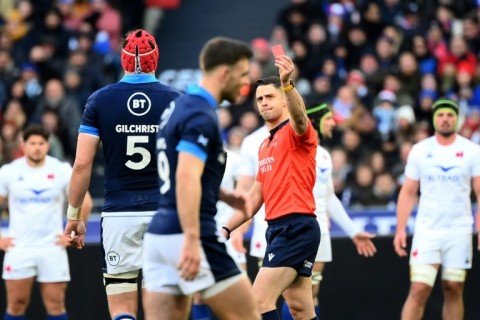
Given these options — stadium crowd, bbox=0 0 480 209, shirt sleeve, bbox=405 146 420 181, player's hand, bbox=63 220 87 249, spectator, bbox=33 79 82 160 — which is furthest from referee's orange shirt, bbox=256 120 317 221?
spectator, bbox=33 79 82 160

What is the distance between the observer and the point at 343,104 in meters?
18.5

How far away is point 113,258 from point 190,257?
7.70 ft

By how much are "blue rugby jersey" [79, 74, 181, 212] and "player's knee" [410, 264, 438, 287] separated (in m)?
3.83

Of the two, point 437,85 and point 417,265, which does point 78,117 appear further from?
point 417,265

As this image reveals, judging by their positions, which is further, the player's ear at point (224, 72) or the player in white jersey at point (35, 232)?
the player in white jersey at point (35, 232)

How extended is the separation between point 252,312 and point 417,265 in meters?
5.08

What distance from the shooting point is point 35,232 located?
1265cm

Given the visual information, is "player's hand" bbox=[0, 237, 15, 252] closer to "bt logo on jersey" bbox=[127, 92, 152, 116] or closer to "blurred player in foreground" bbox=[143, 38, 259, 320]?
"bt logo on jersey" bbox=[127, 92, 152, 116]

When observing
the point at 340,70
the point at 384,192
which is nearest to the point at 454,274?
the point at 384,192

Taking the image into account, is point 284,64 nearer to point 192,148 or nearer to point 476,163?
point 192,148

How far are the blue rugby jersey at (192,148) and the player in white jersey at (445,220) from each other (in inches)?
200

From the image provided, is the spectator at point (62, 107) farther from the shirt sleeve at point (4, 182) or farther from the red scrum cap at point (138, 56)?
the red scrum cap at point (138, 56)

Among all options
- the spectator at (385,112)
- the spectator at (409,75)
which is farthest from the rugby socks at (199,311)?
the spectator at (409,75)

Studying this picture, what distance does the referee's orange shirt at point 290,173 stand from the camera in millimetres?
9805
